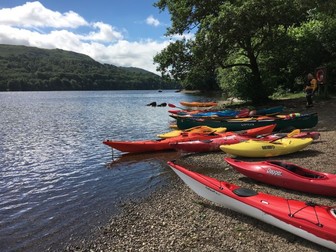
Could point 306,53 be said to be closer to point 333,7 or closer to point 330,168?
point 333,7

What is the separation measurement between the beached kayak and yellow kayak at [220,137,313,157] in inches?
180

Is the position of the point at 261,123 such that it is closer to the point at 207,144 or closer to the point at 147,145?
the point at 207,144

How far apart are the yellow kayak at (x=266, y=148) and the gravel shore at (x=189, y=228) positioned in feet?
5.75

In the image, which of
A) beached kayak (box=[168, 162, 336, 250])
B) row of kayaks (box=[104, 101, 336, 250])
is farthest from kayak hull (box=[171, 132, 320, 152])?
beached kayak (box=[168, 162, 336, 250])

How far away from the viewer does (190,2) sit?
24938 millimetres

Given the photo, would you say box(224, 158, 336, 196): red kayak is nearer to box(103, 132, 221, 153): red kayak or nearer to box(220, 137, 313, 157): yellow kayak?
box(220, 137, 313, 157): yellow kayak

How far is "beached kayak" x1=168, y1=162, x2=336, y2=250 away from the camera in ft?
19.1

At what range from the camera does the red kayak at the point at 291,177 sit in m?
8.12

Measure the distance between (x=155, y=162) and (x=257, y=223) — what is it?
722 cm

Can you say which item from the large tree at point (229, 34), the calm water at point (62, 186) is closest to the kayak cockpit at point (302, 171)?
the calm water at point (62, 186)

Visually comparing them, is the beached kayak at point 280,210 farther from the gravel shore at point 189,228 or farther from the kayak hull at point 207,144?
the kayak hull at point 207,144

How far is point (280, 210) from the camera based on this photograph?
6527 mm

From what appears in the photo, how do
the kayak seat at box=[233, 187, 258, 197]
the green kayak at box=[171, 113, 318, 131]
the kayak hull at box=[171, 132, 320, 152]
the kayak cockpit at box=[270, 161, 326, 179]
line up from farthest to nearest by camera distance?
the green kayak at box=[171, 113, 318, 131] < the kayak hull at box=[171, 132, 320, 152] < the kayak cockpit at box=[270, 161, 326, 179] < the kayak seat at box=[233, 187, 258, 197]

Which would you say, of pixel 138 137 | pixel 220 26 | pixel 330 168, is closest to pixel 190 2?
pixel 220 26
